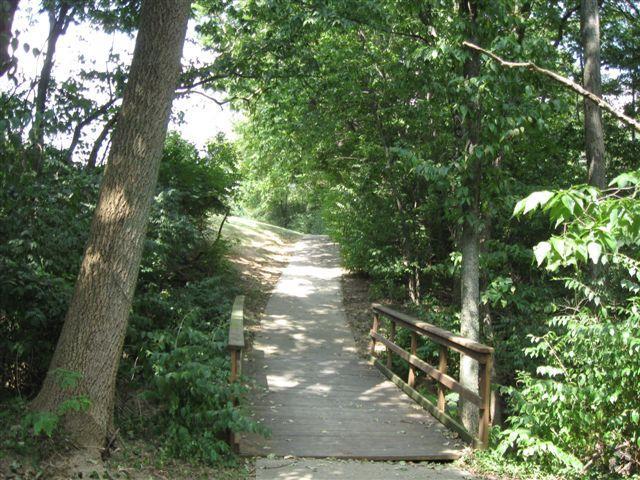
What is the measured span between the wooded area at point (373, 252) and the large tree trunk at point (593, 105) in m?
0.04

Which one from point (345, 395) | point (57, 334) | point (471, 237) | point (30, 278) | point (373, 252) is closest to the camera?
point (30, 278)

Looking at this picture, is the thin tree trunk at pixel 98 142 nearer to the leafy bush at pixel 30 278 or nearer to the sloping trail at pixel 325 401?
the leafy bush at pixel 30 278

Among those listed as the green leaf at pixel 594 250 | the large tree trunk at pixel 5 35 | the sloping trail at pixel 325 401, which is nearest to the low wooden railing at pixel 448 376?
the sloping trail at pixel 325 401

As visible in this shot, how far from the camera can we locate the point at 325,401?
736 centimetres

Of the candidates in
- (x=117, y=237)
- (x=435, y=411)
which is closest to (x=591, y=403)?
(x=435, y=411)

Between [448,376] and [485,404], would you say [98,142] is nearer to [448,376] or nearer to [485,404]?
[448,376]

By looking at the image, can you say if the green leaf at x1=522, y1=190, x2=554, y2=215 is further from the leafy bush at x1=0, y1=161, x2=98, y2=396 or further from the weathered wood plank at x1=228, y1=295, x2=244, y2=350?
the leafy bush at x1=0, y1=161, x2=98, y2=396

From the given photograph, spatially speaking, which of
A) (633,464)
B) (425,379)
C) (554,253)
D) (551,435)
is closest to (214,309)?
(425,379)

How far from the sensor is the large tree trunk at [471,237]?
262 inches

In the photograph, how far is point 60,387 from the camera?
4.54m

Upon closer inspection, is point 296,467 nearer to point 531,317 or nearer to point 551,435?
point 551,435

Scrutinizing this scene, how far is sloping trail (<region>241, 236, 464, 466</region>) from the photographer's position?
5.85m

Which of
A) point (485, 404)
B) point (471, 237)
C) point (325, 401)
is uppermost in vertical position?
point (471, 237)

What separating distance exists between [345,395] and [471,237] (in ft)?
8.90
